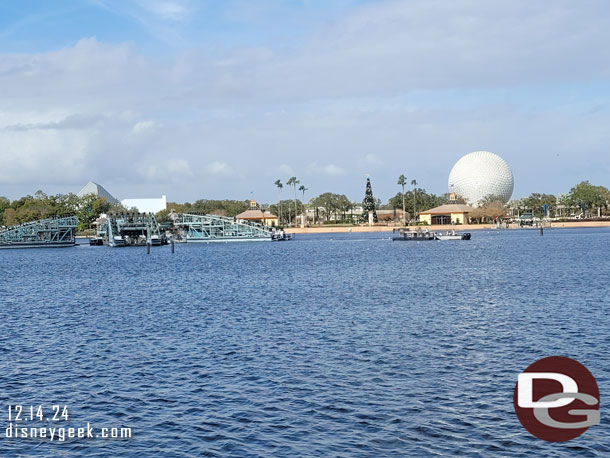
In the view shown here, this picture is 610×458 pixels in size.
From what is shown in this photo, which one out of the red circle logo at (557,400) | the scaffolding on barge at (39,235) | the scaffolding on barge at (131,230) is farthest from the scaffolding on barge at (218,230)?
the red circle logo at (557,400)

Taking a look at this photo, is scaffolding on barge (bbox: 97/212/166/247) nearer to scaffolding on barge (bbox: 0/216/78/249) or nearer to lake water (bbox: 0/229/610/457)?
scaffolding on barge (bbox: 0/216/78/249)

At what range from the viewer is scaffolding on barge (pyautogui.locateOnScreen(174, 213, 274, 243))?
525ft

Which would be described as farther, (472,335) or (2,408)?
(472,335)

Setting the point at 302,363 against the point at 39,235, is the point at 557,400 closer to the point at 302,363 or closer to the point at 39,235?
the point at 302,363

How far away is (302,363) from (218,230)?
141945mm

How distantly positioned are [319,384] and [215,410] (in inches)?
153

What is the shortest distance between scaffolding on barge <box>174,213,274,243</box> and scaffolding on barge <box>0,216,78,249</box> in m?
→ 25.4

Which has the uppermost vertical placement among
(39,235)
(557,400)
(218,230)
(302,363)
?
(39,235)

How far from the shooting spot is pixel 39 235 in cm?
16050

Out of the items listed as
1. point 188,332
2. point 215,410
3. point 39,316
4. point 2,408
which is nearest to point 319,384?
point 215,410

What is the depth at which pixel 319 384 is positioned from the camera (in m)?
22.0

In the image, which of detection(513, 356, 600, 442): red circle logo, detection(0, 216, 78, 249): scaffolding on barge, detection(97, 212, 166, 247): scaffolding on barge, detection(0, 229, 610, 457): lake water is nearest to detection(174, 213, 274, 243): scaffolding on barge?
detection(97, 212, 166, 247): scaffolding on barge

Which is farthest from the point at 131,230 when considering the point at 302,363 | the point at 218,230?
the point at 302,363

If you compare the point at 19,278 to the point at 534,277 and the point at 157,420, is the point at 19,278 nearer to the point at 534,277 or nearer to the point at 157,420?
the point at 534,277
